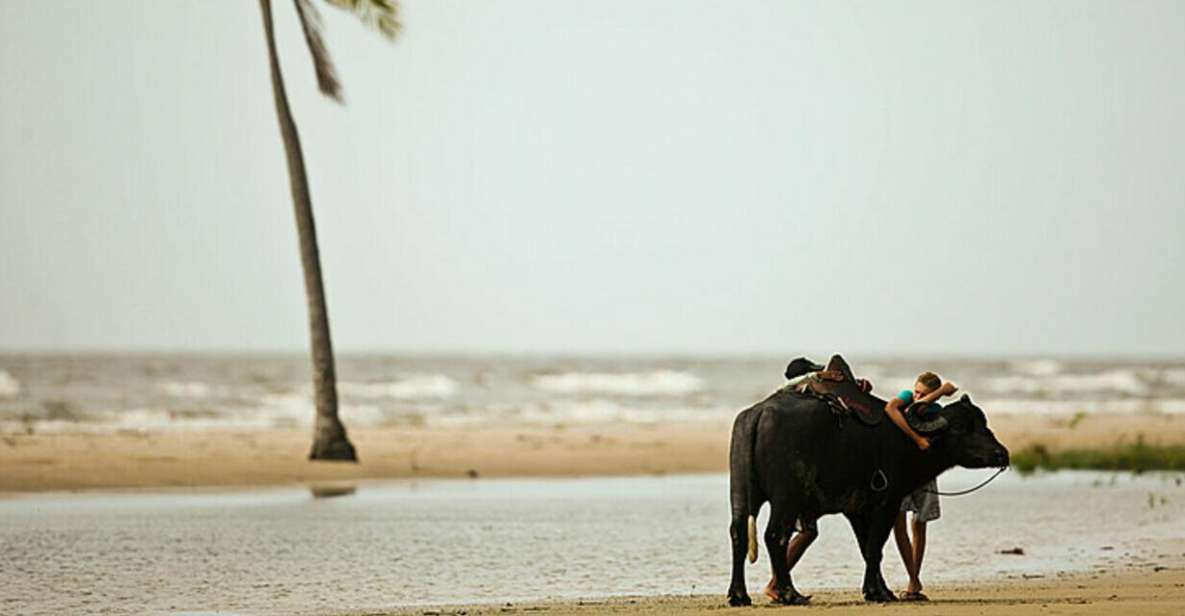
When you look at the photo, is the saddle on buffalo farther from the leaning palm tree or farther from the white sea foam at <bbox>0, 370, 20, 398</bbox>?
the white sea foam at <bbox>0, 370, 20, 398</bbox>

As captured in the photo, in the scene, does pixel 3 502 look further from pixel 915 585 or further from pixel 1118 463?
pixel 1118 463

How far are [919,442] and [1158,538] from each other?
6.87m

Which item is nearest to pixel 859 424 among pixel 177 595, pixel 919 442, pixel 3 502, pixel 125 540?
pixel 919 442

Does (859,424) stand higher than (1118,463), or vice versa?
(859,424)

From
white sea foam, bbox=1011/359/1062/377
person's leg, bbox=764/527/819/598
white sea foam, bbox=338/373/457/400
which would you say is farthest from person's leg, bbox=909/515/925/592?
white sea foam, bbox=1011/359/1062/377

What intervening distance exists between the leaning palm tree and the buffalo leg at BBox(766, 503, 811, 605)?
1552cm

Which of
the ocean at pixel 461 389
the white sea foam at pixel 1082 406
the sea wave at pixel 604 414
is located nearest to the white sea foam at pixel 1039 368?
the ocean at pixel 461 389

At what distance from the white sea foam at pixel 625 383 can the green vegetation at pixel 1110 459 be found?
41337mm

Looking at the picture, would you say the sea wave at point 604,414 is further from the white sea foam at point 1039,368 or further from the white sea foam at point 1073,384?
the white sea foam at point 1039,368

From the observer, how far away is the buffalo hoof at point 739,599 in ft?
44.3

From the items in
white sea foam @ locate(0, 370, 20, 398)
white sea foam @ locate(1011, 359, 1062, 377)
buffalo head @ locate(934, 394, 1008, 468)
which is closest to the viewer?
buffalo head @ locate(934, 394, 1008, 468)

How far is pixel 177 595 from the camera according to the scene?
14.9m

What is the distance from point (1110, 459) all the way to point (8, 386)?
156 ft

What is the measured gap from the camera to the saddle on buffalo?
13609 millimetres
